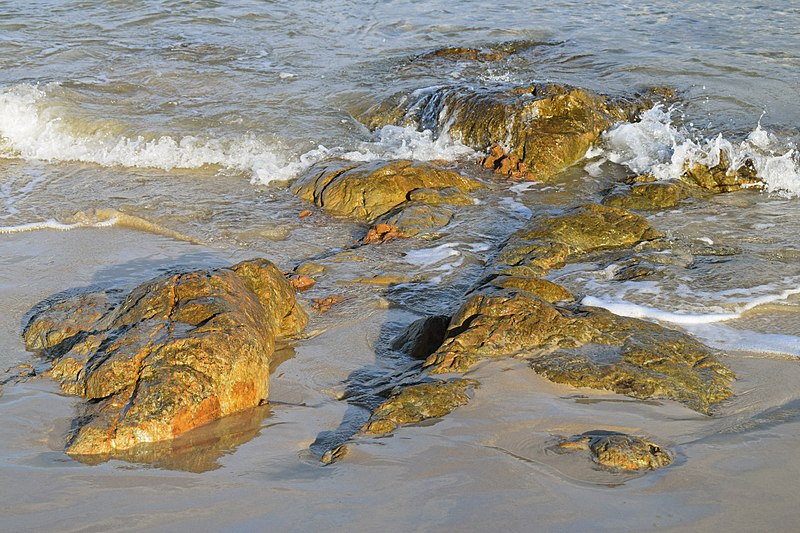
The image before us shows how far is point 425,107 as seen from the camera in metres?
10.1

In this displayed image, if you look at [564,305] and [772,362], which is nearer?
[772,362]

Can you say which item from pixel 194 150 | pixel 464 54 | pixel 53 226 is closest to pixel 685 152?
pixel 464 54

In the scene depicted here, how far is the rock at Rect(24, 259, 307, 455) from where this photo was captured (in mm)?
3660

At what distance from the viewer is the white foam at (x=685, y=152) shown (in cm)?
806

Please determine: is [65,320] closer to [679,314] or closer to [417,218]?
[417,218]

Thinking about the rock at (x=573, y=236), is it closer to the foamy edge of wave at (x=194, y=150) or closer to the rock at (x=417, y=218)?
the rock at (x=417, y=218)

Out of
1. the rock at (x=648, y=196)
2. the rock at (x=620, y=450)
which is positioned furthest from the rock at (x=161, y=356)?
the rock at (x=648, y=196)

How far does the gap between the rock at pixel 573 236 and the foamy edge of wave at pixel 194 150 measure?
108 inches

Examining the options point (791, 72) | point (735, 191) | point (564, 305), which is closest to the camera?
point (564, 305)

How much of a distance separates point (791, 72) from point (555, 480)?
9960 millimetres

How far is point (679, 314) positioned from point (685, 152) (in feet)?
12.5

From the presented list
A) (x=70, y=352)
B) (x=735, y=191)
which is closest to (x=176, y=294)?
(x=70, y=352)

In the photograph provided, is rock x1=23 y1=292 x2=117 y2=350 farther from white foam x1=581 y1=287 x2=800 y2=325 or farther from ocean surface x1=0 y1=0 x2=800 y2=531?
white foam x1=581 y1=287 x2=800 y2=325

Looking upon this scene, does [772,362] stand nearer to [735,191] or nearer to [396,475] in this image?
[396,475]
